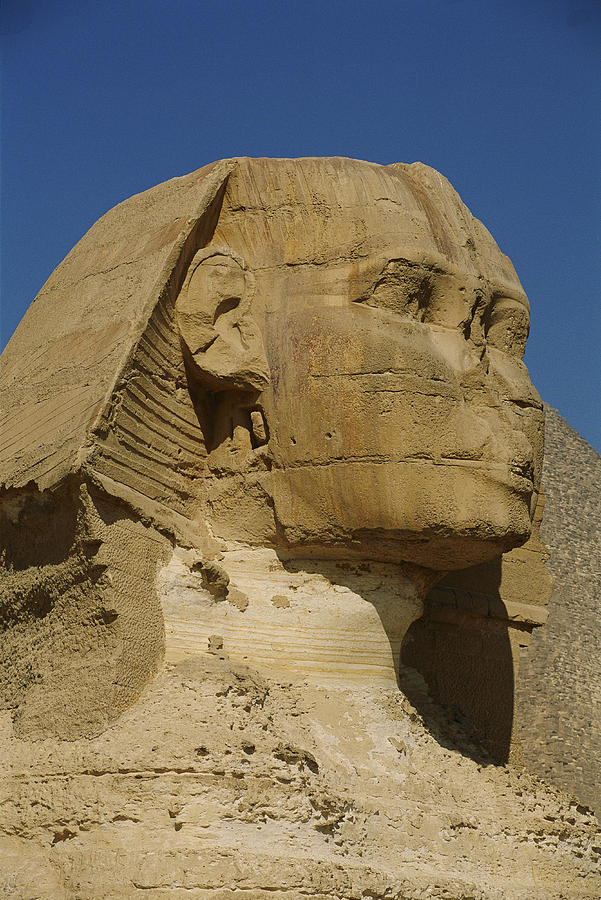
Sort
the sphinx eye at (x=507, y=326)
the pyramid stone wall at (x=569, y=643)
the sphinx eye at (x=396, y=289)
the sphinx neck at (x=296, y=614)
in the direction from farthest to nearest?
the pyramid stone wall at (x=569, y=643), the sphinx eye at (x=507, y=326), the sphinx eye at (x=396, y=289), the sphinx neck at (x=296, y=614)

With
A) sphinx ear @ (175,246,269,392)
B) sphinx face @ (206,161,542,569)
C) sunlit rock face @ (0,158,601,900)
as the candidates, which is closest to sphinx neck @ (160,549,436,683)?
sunlit rock face @ (0,158,601,900)

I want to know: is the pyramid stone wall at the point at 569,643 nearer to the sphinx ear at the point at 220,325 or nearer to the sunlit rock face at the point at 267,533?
the sunlit rock face at the point at 267,533

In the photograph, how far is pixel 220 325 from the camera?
685cm

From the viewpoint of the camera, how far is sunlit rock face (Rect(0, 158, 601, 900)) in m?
5.61

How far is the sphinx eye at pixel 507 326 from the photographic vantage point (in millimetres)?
7180

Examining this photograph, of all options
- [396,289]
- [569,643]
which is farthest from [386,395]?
[569,643]

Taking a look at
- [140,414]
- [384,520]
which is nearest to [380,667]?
[384,520]

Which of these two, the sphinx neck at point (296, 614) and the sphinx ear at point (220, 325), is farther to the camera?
the sphinx ear at point (220, 325)

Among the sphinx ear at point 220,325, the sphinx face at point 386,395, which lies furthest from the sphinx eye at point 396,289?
the sphinx ear at point 220,325

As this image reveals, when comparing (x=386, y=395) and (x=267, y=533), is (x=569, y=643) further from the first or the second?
(x=386, y=395)

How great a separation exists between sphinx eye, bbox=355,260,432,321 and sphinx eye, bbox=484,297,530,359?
609 mm

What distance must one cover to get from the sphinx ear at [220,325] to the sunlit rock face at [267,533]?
0.02 meters

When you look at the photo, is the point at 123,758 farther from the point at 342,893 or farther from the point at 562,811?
the point at 562,811

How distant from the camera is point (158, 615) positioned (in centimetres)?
618
